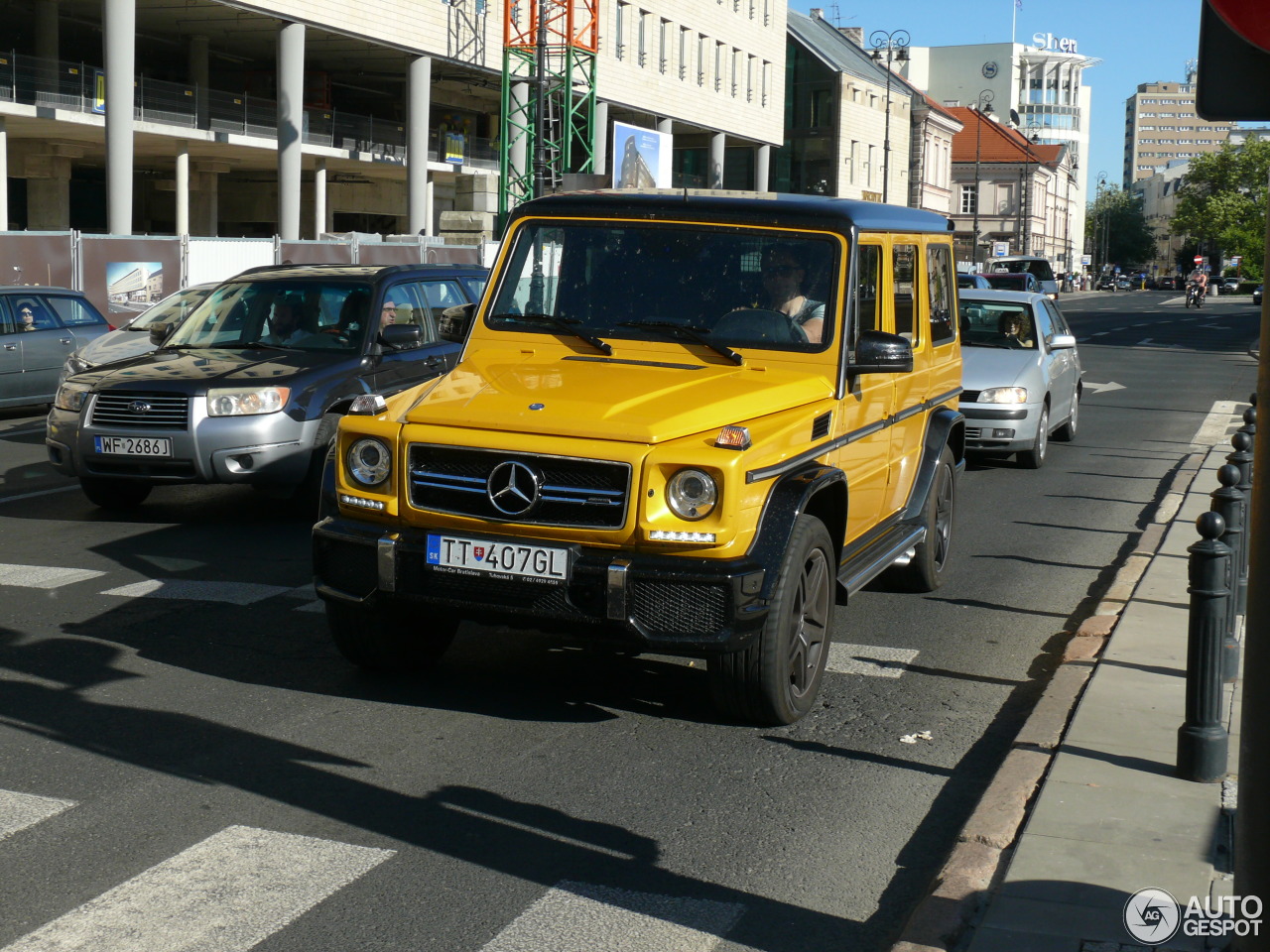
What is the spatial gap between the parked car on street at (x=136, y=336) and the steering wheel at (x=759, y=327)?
10.8 m

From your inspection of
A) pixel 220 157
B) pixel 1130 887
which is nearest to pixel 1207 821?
pixel 1130 887

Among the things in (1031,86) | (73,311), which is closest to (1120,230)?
(1031,86)

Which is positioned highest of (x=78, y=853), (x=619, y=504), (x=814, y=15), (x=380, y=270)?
(x=814, y=15)

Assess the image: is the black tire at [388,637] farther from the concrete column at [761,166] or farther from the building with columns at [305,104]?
the concrete column at [761,166]

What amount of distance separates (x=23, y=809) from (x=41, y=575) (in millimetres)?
4029

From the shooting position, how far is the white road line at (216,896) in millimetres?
3824

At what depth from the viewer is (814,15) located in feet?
308

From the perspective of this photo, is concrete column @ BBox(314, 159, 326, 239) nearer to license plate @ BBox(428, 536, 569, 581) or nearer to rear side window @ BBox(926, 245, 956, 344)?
rear side window @ BBox(926, 245, 956, 344)

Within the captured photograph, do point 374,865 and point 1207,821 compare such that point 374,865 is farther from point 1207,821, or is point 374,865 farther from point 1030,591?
point 1030,591

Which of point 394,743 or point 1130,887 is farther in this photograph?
point 394,743

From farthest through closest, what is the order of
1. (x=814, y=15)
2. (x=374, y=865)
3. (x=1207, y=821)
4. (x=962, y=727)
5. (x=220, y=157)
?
1. (x=814, y=15)
2. (x=220, y=157)
3. (x=962, y=727)
4. (x=1207, y=821)
5. (x=374, y=865)

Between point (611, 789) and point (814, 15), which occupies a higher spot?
point (814, 15)

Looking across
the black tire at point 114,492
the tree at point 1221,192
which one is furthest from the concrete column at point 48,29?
the tree at point 1221,192

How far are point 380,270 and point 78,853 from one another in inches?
285
